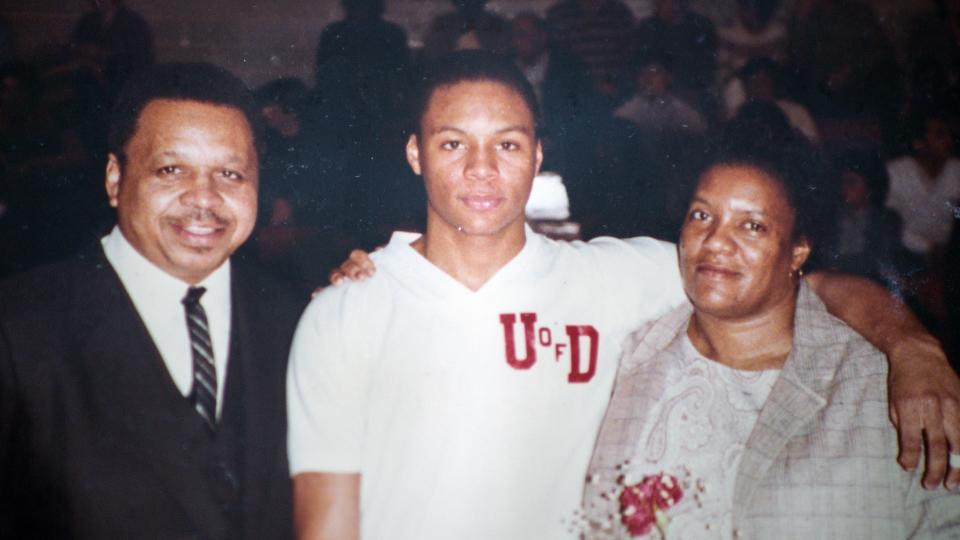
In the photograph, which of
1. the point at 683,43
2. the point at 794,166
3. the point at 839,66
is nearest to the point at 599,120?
the point at 683,43

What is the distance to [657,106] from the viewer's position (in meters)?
2.28

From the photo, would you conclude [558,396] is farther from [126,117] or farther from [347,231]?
[126,117]

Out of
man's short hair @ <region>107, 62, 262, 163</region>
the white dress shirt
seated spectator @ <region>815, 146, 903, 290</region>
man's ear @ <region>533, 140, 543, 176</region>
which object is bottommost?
the white dress shirt

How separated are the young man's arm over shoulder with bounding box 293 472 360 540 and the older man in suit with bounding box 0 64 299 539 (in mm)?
39

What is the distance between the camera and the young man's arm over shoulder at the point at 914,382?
1725mm

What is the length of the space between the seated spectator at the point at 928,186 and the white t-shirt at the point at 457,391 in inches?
43.2

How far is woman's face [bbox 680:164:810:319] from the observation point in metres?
1.85

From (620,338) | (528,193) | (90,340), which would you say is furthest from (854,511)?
(90,340)

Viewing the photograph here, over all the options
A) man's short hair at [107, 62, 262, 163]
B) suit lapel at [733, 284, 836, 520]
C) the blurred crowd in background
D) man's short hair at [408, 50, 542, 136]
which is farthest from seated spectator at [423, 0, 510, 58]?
suit lapel at [733, 284, 836, 520]

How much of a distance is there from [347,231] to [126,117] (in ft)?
2.13

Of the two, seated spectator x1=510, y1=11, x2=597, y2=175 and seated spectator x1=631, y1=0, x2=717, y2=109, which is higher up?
seated spectator x1=631, y1=0, x2=717, y2=109

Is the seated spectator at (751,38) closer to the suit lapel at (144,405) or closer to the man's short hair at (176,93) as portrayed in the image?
the man's short hair at (176,93)

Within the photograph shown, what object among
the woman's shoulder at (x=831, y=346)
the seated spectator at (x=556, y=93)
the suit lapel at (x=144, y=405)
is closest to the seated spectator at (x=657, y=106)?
the seated spectator at (x=556, y=93)

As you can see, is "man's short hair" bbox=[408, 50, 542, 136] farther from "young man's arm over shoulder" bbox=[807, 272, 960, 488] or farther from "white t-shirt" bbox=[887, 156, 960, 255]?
"white t-shirt" bbox=[887, 156, 960, 255]
